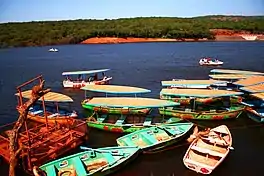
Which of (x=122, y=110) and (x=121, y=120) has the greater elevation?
(x=122, y=110)

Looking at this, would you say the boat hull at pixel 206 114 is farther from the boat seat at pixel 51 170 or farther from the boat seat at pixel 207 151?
the boat seat at pixel 51 170

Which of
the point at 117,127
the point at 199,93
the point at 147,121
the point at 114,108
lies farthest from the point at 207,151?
the point at 114,108

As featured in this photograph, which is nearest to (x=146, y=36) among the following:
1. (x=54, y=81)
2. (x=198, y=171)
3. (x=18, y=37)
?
(x=18, y=37)

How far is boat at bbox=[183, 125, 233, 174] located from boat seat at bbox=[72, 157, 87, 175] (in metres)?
5.00

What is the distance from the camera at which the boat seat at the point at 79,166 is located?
49.9 ft

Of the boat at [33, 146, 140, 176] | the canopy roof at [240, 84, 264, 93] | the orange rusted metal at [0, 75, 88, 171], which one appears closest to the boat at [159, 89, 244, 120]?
the canopy roof at [240, 84, 264, 93]

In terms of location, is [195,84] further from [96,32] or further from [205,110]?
[96,32]

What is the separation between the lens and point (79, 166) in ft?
51.7

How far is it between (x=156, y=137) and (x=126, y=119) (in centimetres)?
434

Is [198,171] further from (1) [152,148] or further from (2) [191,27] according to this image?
(2) [191,27]

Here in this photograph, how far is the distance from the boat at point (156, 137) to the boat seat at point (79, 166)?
3.05m

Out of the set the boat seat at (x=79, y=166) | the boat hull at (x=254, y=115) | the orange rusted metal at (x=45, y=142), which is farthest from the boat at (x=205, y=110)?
the boat seat at (x=79, y=166)

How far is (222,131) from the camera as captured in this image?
19484mm

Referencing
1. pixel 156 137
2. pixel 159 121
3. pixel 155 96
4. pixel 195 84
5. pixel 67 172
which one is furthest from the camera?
pixel 155 96
